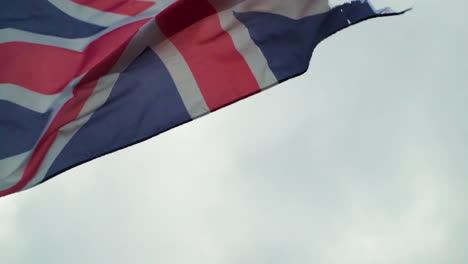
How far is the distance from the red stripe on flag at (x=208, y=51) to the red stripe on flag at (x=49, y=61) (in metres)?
0.39

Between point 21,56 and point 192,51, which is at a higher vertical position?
point 21,56

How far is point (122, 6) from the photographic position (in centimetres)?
544

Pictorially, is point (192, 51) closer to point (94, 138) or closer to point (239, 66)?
point (239, 66)

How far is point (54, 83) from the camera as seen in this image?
5.15 m

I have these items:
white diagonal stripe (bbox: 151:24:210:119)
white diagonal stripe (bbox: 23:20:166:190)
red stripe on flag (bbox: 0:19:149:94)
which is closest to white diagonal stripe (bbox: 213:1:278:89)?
white diagonal stripe (bbox: 151:24:210:119)

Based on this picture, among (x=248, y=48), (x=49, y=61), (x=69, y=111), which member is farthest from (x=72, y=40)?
(x=248, y=48)

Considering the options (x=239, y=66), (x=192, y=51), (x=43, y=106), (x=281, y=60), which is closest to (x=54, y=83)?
(x=43, y=106)

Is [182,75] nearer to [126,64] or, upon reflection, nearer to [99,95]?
[126,64]

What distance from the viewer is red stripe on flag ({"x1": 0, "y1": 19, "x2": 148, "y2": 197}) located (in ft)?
15.9

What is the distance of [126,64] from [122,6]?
0.72m

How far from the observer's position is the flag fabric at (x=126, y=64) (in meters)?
4.80

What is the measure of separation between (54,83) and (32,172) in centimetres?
84

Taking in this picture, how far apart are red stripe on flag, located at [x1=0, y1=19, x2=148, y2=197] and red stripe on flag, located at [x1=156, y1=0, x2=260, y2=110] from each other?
42 centimetres

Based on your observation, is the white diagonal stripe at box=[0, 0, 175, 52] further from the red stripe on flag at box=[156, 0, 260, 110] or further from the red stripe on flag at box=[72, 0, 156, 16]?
the red stripe on flag at box=[156, 0, 260, 110]
